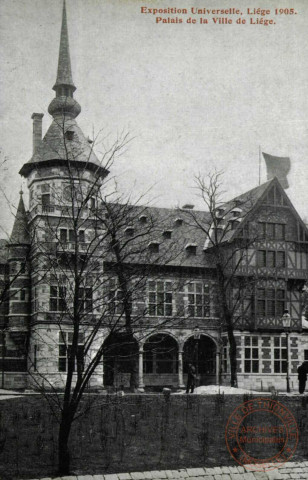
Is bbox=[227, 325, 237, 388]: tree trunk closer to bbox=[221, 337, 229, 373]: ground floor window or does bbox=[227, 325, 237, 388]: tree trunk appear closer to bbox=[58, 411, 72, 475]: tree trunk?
bbox=[221, 337, 229, 373]: ground floor window

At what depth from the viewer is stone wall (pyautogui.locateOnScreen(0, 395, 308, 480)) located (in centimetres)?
941

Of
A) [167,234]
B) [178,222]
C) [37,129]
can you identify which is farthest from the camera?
[178,222]

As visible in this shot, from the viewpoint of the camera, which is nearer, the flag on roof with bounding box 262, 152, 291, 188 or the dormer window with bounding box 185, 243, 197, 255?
the flag on roof with bounding box 262, 152, 291, 188

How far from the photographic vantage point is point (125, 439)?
435 inches

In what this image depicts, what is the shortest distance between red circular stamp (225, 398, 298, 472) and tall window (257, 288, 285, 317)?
18395mm

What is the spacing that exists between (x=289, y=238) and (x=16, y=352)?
15.3 metres

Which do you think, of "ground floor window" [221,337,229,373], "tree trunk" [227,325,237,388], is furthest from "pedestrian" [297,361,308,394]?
"ground floor window" [221,337,229,373]

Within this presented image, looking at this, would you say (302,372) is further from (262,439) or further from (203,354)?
(203,354)

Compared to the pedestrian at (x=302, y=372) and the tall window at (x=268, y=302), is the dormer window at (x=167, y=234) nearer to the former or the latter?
the tall window at (x=268, y=302)

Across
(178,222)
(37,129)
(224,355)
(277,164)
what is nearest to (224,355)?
(224,355)

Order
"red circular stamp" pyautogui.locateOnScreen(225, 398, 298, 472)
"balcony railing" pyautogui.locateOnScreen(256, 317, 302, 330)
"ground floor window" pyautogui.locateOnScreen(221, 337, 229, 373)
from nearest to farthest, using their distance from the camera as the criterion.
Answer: "red circular stamp" pyautogui.locateOnScreen(225, 398, 298, 472), "balcony railing" pyautogui.locateOnScreen(256, 317, 302, 330), "ground floor window" pyautogui.locateOnScreen(221, 337, 229, 373)

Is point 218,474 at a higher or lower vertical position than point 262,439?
lower

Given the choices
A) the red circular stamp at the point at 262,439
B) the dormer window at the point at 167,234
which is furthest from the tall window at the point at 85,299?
the dormer window at the point at 167,234

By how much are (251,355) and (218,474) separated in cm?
2306
